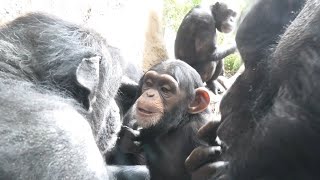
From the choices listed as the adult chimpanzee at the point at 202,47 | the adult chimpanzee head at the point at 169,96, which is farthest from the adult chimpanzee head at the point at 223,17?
the adult chimpanzee head at the point at 169,96

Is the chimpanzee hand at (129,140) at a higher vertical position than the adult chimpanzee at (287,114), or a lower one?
lower

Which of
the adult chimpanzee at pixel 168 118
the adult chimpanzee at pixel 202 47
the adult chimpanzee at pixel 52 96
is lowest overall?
the adult chimpanzee at pixel 202 47

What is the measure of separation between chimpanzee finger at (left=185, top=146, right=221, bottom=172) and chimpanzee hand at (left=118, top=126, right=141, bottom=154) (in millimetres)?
1001

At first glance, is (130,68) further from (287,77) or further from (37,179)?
(287,77)

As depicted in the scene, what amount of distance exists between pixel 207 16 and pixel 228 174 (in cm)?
683

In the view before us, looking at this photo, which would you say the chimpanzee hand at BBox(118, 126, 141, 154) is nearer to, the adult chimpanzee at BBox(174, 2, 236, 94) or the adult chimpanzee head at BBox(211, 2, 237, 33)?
the adult chimpanzee at BBox(174, 2, 236, 94)

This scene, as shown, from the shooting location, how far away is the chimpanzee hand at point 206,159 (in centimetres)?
233

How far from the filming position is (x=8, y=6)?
3424mm

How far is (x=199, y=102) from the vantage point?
3551 mm

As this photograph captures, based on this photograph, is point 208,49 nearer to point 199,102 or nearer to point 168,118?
point 199,102

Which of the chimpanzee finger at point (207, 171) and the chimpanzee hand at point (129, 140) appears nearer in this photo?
the chimpanzee finger at point (207, 171)

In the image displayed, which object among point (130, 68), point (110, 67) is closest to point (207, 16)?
point (130, 68)

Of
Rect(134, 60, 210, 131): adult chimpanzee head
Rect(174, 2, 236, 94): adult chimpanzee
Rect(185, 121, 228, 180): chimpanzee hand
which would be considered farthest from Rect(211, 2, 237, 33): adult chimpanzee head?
→ Rect(185, 121, 228, 180): chimpanzee hand

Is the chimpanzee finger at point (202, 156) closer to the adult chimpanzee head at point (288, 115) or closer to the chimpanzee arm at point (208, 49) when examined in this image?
the adult chimpanzee head at point (288, 115)
